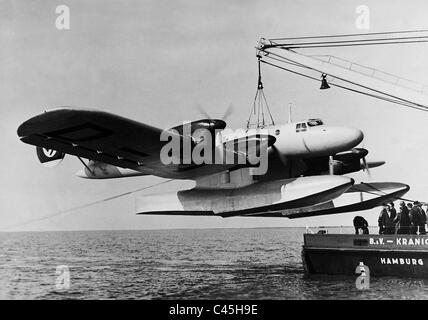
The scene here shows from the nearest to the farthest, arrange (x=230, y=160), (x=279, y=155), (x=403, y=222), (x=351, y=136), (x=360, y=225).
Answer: (x=351, y=136) < (x=230, y=160) < (x=279, y=155) < (x=403, y=222) < (x=360, y=225)

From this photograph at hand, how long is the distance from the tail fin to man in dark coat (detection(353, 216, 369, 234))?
1135cm

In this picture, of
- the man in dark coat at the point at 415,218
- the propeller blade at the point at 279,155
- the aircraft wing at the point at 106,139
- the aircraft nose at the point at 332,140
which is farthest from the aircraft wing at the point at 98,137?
the man in dark coat at the point at 415,218

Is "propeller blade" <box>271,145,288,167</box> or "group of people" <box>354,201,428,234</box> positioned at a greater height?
"propeller blade" <box>271,145,288,167</box>

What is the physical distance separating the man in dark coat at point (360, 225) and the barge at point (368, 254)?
80 cm

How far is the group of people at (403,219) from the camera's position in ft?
65.1

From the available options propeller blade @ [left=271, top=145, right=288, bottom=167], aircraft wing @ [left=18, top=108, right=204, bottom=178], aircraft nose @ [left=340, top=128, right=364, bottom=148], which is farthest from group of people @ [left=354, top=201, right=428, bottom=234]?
aircraft wing @ [left=18, top=108, right=204, bottom=178]

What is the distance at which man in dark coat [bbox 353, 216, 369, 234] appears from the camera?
2138 cm

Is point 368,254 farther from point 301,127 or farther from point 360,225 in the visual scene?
point 301,127

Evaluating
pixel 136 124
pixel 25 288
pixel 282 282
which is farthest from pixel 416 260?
pixel 25 288

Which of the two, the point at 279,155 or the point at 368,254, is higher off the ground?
the point at 279,155

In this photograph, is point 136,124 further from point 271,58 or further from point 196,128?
point 271,58

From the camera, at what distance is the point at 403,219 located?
2022cm

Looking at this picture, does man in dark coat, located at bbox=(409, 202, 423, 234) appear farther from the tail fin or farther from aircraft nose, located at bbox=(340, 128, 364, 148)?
the tail fin

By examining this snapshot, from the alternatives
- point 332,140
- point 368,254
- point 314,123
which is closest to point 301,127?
point 314,123
